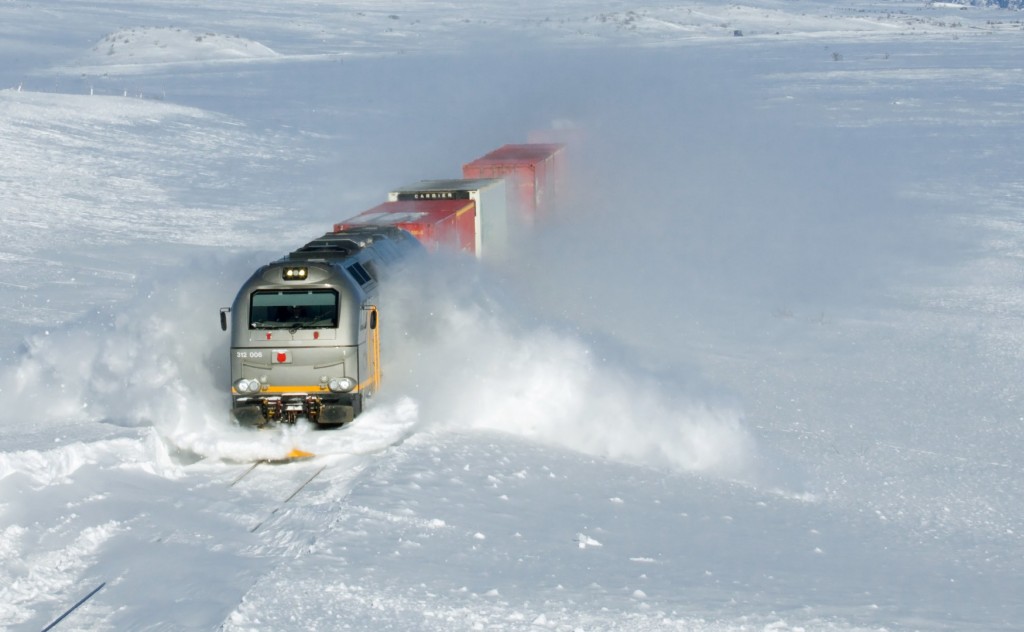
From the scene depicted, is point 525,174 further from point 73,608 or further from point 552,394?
point 73,608

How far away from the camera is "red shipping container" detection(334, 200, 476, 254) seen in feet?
79.1

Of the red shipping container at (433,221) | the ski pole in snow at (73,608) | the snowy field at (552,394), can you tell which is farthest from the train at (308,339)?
the ski pole in snow at (73,608)

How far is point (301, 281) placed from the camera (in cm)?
1827

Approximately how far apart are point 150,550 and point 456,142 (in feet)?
179

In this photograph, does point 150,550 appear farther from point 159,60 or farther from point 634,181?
point 159,60

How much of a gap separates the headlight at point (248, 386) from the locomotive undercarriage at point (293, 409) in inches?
4.7

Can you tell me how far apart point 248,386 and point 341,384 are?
138 cm

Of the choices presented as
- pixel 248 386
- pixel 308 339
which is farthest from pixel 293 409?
pixel 308 339

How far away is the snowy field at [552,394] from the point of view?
13.0 m

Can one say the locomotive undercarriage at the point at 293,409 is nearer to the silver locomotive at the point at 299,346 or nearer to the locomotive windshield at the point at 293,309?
the silver locomotive at the point at 299,346

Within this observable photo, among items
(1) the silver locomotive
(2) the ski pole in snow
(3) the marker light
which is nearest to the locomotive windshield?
(1) the silver locomotive

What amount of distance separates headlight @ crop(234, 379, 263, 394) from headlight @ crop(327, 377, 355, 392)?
1044mm

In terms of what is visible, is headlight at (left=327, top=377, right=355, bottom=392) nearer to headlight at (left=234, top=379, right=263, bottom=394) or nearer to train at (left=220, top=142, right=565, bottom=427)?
train at (left=220, top=142, right=565, bottom=427)

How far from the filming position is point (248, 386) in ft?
59.0
